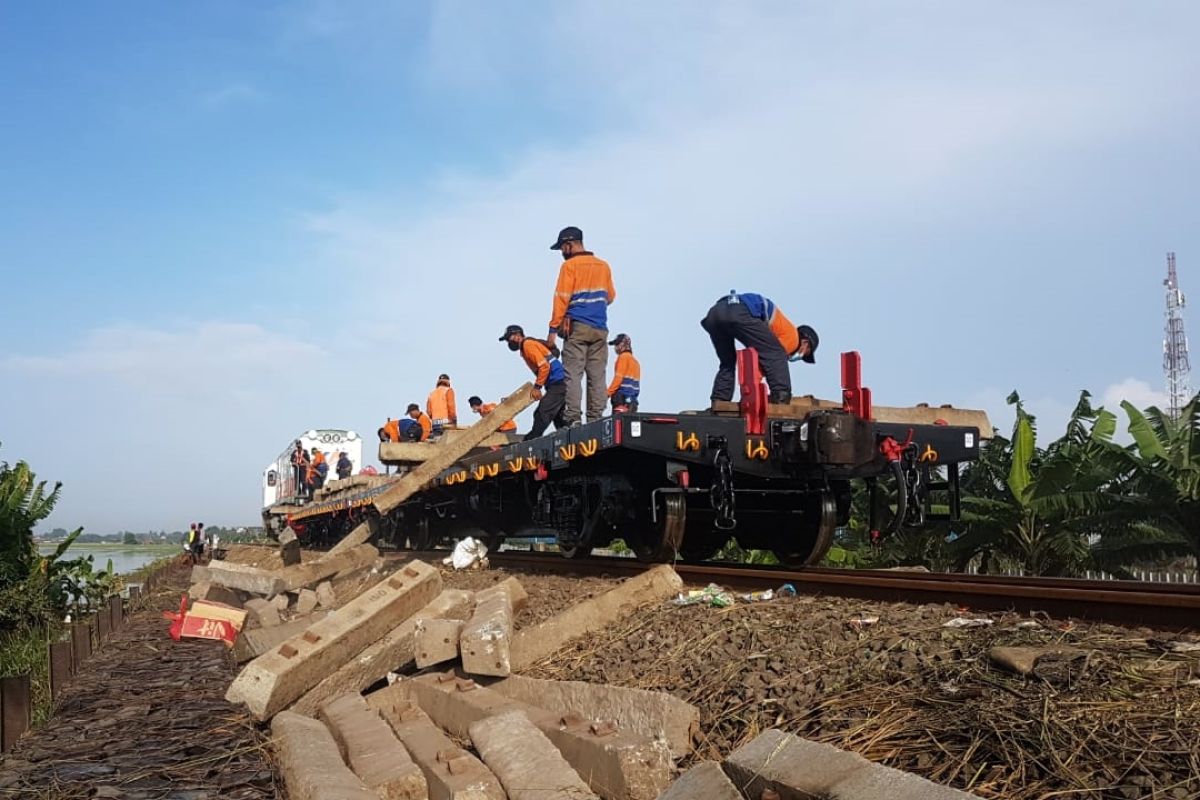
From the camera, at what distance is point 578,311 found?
9.48 metres

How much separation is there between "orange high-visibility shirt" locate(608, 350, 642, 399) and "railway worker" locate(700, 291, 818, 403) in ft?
14.4

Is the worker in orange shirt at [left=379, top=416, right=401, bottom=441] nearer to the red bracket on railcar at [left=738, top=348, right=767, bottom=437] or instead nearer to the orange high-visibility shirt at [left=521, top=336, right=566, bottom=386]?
the orange high-visibility shirt at [left=521, top=336, right=566, bottom=386]

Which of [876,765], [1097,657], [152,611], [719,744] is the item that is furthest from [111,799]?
[152,611]

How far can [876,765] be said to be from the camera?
2775mm

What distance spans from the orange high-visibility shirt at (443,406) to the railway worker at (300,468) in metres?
12.2

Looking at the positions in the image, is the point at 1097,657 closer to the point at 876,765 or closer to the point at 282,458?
the point at 876,765

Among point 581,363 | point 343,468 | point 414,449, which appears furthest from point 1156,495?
point 343,468

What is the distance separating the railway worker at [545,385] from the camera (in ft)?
34.9

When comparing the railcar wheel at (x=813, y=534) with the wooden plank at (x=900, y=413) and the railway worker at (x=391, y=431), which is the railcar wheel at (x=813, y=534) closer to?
the wooden plank at (x=900, y=413)

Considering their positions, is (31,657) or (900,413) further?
(31,657)

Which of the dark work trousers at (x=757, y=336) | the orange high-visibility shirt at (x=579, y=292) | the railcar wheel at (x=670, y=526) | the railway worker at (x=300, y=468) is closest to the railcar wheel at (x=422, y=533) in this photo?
the orange high-visibility shirt at (x=579, y=292)

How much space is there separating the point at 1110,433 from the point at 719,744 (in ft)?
36.3

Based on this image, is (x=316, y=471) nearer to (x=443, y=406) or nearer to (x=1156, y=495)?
(x=443, y=406)

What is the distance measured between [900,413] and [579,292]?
10.3 ft
